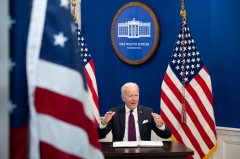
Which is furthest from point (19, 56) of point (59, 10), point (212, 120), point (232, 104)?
point (232, 104)

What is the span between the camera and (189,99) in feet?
13.2

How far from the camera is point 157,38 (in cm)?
457

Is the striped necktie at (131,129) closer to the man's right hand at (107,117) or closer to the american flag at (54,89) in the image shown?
the man's right hand at (107,117)

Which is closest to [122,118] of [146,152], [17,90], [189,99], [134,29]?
[146,152]

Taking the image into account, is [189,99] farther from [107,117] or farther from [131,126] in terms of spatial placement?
[107,117]

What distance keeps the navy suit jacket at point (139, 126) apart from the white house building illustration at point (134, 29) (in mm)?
1385

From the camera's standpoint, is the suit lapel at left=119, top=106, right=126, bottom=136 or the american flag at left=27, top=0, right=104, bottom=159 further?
the suit lapel at left=119, top=106, right=126, bottom=136

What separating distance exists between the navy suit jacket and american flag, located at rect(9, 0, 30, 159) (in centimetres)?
253

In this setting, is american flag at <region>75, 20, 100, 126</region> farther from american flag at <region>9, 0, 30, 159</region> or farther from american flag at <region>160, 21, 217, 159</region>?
american flag at <region>9, 0, 30, 159</region>

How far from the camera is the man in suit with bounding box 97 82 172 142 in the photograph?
3512 mm

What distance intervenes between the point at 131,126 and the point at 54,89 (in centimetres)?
258

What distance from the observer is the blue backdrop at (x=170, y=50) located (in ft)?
13.6

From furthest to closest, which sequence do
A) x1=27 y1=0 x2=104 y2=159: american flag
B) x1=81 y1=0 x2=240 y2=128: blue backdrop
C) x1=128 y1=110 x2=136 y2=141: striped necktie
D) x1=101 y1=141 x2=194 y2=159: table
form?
x1=81 y1=0 x2=240 y2=128: blue backdrop < x1=128 y1=110 x2=136 y2=141: striped necktie < x1=101 y1=141 x2=194 y2=159: table < x1=27 y1=0 x2=104 y2=159: american flag

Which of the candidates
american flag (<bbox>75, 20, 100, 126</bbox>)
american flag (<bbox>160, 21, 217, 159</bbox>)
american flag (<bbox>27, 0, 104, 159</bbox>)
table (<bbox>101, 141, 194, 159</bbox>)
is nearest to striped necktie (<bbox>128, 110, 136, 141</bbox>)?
table (<bbox>101, 141, 194, 159</bbox>)
